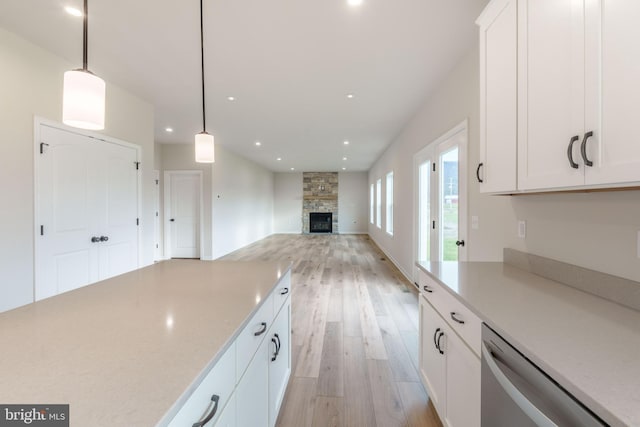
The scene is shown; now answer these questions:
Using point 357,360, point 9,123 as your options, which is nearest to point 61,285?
point 9,123

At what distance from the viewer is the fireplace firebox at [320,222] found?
11805mm

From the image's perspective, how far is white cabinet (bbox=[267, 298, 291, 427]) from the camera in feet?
4.75

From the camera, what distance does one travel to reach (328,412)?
1.76 meters

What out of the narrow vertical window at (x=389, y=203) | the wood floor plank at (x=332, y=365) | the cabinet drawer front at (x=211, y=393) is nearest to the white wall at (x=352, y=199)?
the narrow vertical window at (x=389, y=203)

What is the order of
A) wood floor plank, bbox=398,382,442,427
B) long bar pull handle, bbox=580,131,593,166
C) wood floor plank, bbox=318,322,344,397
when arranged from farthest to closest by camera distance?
wood floor plank, bbox=318,322,344,397, wood floor plank, bbox=398,382,442,427, long bar pull handle, bbox=580,131,593,166

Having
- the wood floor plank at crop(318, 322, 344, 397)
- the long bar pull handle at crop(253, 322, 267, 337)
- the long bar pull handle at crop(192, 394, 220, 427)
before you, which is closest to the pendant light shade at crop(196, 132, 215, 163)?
the long bar pull handle at crop(253, 322, 267, 337)

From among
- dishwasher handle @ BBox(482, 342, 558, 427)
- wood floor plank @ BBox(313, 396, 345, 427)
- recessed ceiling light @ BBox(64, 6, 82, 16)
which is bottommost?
wood floor plank @ BBox(313, 396, 345, 427)

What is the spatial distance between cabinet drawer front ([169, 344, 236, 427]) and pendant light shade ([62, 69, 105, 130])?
4.06 ft

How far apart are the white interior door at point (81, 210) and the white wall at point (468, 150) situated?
389cm

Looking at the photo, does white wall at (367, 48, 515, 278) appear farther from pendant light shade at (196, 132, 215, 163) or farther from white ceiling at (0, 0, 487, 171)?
pendant light shade at (196, 132, 215, 163)

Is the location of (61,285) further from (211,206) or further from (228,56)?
(211,206)

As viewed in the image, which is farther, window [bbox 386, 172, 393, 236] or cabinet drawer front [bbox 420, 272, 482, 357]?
window [bbox 386, 172, 393, 236]

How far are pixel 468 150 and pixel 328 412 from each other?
235 centimetres

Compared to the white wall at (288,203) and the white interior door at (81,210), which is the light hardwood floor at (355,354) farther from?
the white wall at (288,203)
